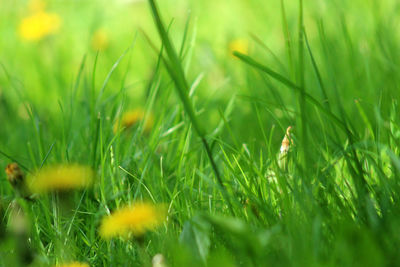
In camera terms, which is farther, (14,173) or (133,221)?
(14,173)

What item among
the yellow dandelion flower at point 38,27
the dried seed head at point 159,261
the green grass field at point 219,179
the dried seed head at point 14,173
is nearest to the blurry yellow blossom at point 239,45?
the green grass field at point 219,179

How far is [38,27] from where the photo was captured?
2.94 metres

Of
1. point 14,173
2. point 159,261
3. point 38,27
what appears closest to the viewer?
point 159,261

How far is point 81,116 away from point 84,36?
1668mm

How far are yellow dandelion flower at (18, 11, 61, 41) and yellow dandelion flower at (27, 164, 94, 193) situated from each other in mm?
1873

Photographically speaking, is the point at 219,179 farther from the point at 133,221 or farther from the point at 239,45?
the point at 239,45

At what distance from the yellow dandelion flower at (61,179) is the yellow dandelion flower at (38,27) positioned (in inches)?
73.7

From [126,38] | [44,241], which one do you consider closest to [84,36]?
[126,38]

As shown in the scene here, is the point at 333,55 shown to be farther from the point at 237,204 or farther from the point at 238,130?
the point at 237,204

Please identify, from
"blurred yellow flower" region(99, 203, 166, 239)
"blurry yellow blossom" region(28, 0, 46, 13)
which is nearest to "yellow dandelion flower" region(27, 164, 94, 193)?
"blurred yellow flower" region(99, 203, 166, 239)

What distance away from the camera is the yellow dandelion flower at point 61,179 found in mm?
1126

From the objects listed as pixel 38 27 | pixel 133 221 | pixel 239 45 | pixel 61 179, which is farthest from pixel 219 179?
pixel 38 27

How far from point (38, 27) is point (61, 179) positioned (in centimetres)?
201

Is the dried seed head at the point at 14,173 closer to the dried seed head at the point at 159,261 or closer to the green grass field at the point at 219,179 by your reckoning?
the green grass field at the point at 219,179
